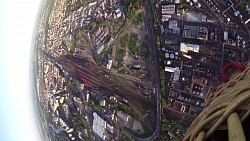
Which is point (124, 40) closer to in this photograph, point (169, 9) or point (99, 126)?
point (169, 9)

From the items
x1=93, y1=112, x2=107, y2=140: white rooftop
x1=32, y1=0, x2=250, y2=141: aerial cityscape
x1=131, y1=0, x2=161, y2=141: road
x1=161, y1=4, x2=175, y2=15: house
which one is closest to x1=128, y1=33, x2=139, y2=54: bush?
x1=32, y1=0, x2=250, y2=141: aerial cityscape

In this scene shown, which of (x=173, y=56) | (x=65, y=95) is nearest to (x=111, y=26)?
(x=173, y=56)

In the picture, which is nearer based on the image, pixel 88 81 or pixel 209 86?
pixel 209 86

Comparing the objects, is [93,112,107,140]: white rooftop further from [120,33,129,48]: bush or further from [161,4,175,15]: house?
[161,4,175,15]: house

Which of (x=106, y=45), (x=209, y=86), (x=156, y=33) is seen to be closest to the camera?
(x=209, y=86)

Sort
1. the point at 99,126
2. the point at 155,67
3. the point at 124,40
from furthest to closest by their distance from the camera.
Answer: the point at 99,126, the point at 124,40, the point at 155,67

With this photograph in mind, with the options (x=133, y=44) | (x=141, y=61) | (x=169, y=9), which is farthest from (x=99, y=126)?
(x=169, y=9)

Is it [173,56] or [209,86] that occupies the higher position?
[173,56]

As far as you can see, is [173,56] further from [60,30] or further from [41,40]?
[41,40]
